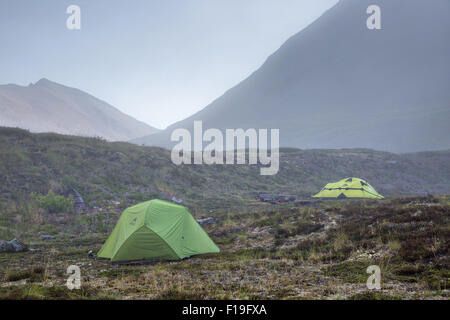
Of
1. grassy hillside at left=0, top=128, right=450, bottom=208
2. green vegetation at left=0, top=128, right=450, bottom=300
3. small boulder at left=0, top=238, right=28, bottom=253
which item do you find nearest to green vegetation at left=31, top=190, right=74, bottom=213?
green vegetation at left=0, top=128, right=450, bottom=300

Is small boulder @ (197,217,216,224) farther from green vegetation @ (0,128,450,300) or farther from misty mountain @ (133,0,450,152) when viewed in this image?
misty mountain @ (133,0,450,152)

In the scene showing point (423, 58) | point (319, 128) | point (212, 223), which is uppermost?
point (423, 58)

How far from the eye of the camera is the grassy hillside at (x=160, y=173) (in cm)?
2367

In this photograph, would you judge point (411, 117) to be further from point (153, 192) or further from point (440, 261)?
point (440, 261)

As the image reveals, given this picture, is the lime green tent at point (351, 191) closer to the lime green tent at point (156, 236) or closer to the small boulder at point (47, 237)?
the lime green tent at point (156, 236)

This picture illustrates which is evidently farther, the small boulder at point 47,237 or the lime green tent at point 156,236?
the small boulder at point 47,237

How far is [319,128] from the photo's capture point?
14975 centimetres

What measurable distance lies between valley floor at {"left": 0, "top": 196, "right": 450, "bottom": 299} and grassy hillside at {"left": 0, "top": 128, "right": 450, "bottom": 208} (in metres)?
9.51

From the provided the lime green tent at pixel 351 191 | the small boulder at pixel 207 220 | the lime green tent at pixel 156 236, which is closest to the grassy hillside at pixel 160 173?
the lime green tent at pixel 351 191

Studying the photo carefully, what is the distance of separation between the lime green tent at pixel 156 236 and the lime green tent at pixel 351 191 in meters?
19.1

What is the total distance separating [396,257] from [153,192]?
21568mm

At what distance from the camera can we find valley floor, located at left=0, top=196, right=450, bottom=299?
6.90 m
